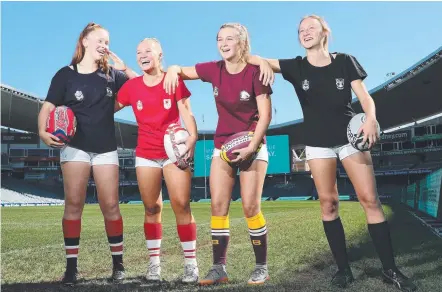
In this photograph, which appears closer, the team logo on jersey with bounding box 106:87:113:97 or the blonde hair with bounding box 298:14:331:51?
the blonde hair with bounding box 298:14:331:51

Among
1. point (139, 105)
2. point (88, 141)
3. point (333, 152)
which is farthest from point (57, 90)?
point (333, 152)

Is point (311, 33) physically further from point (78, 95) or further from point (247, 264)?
point (247, 264)

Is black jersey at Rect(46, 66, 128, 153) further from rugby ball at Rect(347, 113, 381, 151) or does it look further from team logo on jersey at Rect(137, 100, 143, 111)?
rugby ball at Rect(347, 113, 381, 151)

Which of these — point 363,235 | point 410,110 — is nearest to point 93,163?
point 363,235

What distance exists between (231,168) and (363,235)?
467 cm

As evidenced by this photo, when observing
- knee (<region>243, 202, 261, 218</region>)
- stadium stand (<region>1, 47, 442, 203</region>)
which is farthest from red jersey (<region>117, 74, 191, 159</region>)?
stadium stand (<region>1, 47, 442, 203</region>)

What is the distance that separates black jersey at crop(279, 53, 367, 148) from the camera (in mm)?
4227

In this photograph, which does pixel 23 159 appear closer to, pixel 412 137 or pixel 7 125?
pixel 7 125

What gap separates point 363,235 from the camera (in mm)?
8000

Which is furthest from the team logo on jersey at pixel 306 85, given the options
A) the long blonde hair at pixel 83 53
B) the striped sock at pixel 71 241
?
the striped sock at pixel 71 241

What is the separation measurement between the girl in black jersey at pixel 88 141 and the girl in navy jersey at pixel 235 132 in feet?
3.56

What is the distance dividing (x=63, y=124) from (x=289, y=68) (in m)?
2.27

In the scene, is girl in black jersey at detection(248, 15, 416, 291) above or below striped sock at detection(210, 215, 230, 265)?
above

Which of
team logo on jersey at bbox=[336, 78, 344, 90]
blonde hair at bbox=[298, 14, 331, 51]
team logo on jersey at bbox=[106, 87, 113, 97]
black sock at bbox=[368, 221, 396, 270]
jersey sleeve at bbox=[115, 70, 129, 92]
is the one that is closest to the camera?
black sock at bbox=[368, 221, 396, 270]
